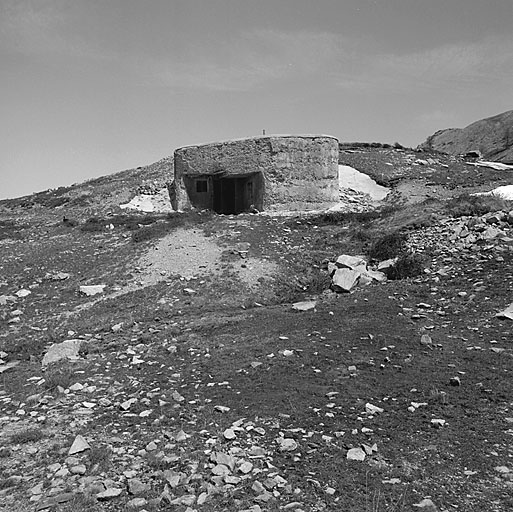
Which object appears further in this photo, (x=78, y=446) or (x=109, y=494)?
(x=78, y=446)

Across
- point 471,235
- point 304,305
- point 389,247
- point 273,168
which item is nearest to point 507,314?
point 304,305

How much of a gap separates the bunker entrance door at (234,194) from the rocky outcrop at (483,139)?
2610cm

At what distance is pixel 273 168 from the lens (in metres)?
19.2

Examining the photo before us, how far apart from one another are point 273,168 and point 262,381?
13.6m

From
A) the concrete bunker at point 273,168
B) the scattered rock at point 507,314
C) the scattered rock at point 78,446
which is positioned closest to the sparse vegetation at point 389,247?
the scattered rock at point 507,314

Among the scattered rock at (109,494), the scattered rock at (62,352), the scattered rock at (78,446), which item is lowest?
the scattered rock at (109,494)

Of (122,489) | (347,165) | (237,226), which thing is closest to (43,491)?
(122,489)

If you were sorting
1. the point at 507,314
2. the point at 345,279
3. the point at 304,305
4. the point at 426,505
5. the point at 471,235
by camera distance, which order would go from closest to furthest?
the point at 426,505
the point at 507,314
the point at 304,305
the point at 345,279
the point at 471,235

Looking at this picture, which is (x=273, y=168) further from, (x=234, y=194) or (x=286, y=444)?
(x=286, y=444)

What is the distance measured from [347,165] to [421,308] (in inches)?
826

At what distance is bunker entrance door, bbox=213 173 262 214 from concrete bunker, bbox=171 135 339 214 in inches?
3.2

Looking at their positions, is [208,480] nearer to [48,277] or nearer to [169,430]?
[169,430]

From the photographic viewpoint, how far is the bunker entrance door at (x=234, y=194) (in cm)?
2067

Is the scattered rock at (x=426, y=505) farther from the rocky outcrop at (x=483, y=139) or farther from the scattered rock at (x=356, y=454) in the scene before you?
the rocky outcrop at (x=483, y=139)
